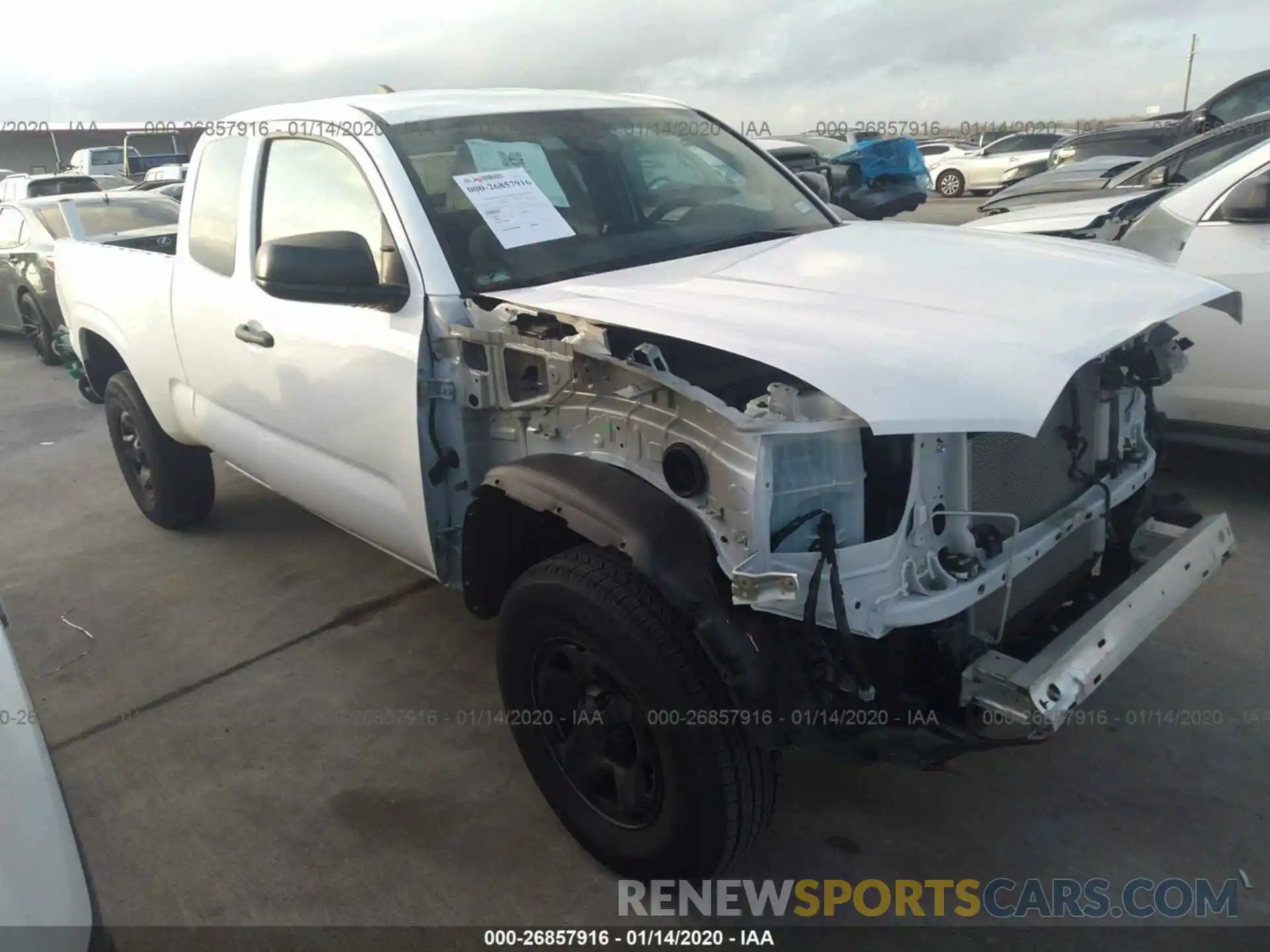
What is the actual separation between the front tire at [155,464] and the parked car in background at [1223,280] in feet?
12.8

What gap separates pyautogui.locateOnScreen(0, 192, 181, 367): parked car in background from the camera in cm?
905

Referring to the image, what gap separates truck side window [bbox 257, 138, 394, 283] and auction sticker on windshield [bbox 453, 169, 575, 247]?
11.8 inches

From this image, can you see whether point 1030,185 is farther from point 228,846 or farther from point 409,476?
point 228,846

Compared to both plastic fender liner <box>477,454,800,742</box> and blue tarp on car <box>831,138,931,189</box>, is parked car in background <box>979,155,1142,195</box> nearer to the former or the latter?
blue tarp on car <box>831,138,931,189</box>

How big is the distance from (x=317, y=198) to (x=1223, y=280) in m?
3.82

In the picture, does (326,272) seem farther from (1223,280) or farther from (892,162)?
(1223,280)

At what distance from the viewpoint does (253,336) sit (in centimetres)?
353

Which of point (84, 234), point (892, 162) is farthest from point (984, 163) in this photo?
point (84, 234)

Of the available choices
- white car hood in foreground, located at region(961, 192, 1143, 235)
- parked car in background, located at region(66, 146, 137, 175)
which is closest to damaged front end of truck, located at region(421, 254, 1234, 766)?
white car hood in foreground, located at region(961, 192, 1143, 235)

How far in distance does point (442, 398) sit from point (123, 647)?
215cm

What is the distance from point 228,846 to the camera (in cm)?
286

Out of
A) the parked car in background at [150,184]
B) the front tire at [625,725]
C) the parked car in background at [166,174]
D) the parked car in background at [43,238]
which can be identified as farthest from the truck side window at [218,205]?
the parked car in background at [166,174]

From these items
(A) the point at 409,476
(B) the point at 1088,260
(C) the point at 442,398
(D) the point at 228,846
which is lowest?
(D) the point at 228,846

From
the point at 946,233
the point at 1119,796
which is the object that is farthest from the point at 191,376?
the point at 1119,796
